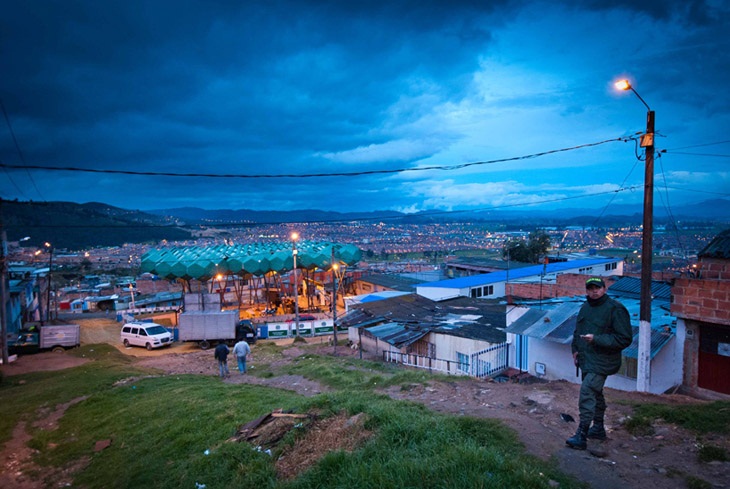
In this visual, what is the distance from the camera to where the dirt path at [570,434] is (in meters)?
4.55

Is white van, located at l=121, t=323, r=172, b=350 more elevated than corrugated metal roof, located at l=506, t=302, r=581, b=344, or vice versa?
corrugated metal roof, located at l=506, t=302, r=581, b=344

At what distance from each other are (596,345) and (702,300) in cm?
752

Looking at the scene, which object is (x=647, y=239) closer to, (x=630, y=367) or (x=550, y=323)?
(x=630, y=367)

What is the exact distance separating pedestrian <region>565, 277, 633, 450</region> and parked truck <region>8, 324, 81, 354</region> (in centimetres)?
2885

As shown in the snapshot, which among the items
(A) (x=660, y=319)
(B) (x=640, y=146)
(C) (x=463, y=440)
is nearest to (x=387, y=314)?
(A) (x=660, y=319)

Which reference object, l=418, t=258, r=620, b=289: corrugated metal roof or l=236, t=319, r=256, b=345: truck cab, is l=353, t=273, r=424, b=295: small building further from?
l=236, t=319, r=256, b=345: truck cab

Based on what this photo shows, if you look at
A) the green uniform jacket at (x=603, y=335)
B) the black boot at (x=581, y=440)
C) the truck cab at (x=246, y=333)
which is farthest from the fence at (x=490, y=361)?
the truck cab at (x=246, y=333)

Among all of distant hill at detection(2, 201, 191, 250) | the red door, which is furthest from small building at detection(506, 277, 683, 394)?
distant hill at detection(2, 201, 191, 250)

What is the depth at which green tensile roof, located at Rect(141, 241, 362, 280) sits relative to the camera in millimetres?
33969

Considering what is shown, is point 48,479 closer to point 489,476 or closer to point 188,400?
point 188,400

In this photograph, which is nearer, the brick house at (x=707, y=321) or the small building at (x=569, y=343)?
the brick house at (x=707, y=321)

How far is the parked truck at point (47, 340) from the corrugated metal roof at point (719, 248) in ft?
104

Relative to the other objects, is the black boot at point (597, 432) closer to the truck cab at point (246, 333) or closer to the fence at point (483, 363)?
the fence at point (483, 363)

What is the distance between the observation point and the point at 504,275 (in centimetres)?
3684
